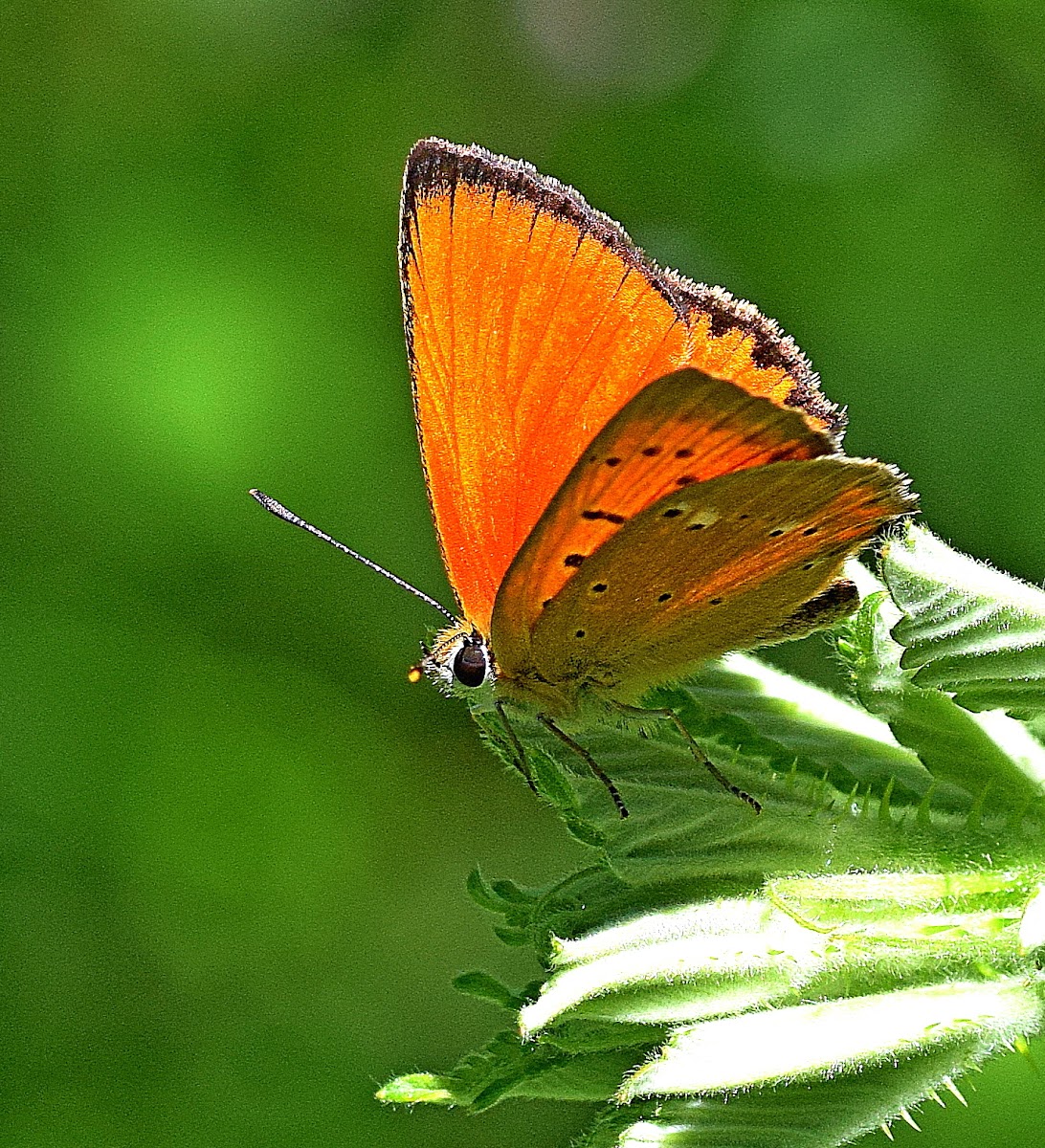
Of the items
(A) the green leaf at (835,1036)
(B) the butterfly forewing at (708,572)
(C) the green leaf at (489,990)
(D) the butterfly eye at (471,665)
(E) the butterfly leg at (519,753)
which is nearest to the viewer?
(A) the green leaf at (835,1036)

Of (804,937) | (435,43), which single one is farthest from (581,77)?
(804,937)

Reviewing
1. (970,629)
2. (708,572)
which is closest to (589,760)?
(708,572)

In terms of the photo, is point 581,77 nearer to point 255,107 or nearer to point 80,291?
point 255,107

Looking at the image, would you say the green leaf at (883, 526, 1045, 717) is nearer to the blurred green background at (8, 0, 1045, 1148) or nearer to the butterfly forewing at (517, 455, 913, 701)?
the butterfly forewing at (517, 455, 913, 701)

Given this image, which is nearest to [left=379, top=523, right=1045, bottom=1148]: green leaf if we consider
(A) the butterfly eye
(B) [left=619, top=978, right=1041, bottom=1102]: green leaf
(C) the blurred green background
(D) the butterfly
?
(B) [left=619, top=978, right=1041, bottom=1102]: green leaf

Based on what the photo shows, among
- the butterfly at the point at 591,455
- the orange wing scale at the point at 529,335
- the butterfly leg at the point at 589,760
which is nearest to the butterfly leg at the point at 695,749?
the butterfly at the point at 591,455

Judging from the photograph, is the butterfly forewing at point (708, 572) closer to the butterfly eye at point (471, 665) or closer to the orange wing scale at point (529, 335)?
the butterfly eye at point (471, 665)
